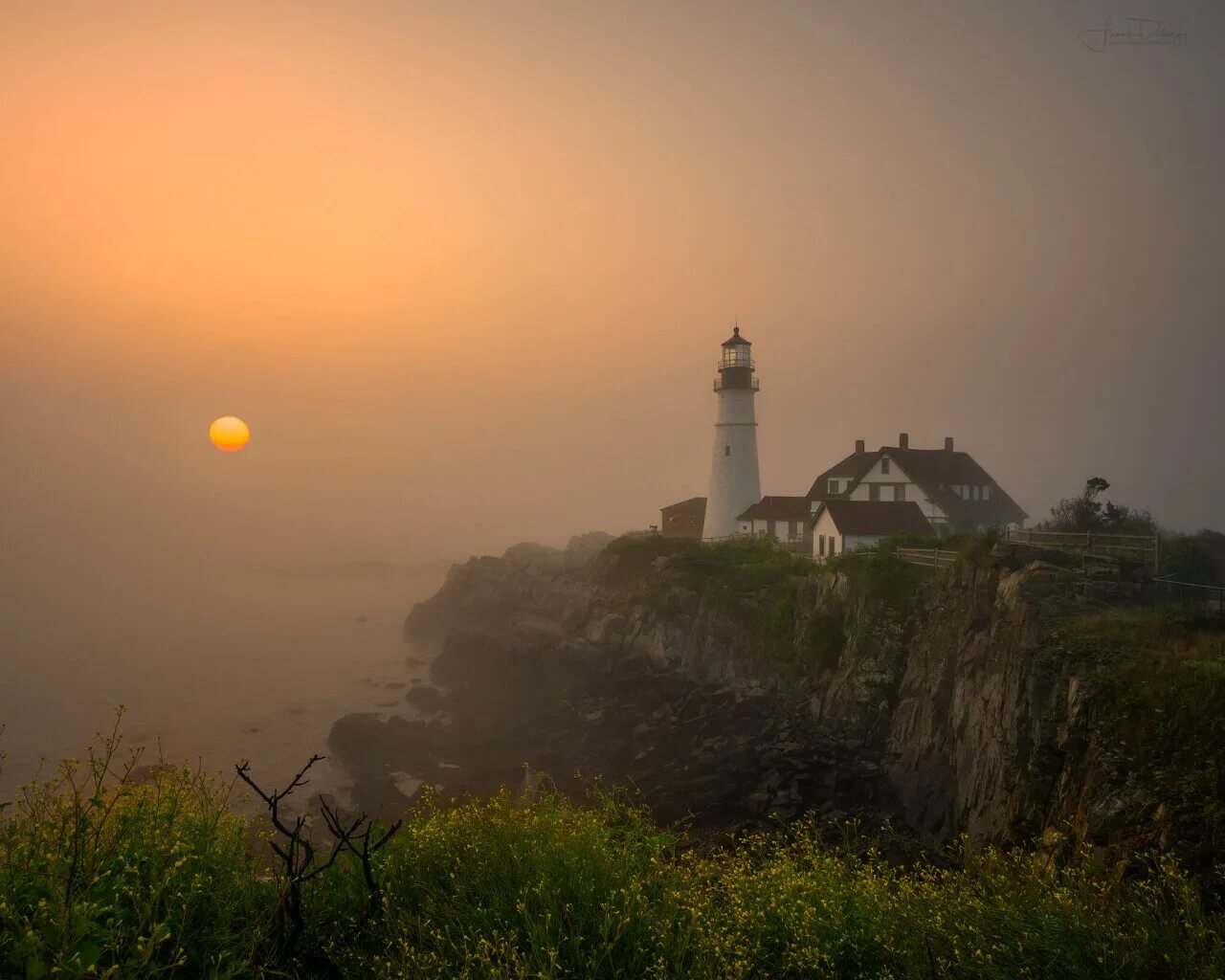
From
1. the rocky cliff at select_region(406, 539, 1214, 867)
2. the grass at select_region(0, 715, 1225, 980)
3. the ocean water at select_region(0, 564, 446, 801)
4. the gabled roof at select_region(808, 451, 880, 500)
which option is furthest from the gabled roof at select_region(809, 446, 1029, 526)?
the grass at select_region(0, 715, 1225, 980)

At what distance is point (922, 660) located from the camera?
28.4 metres

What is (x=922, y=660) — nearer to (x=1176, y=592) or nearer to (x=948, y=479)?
(x=1176, y=592)

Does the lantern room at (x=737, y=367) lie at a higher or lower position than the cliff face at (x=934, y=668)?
higher

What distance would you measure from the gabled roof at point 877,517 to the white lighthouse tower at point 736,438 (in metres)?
12.8

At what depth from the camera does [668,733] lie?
33062 millimetres

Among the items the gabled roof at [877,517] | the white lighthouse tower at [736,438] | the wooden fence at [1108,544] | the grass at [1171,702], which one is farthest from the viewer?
the white lighthouse tower at [736,438]

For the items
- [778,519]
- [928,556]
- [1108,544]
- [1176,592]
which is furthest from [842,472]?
[1176,592]

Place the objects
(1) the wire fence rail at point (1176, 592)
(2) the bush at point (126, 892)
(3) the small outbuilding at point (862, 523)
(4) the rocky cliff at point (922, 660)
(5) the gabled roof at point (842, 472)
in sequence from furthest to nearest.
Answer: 1. (5) the gabled roof at point (842, 472)
2. (3) the small outbuilding at point (862, 523)
3. (1) the wire fence rail at point (1176, 592)
4. (4) the rocky cliff at point (922, 660)
5. (2) the bush at point (126, 892)

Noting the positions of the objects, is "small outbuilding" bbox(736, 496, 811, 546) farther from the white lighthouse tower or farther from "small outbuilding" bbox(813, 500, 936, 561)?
"small outbuilding" bbox(813, 500, 936, 561)

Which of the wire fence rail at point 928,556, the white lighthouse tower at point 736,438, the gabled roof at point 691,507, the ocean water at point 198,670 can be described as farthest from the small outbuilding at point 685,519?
the wire fence rail at point 928,556

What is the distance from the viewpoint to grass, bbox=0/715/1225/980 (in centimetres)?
578

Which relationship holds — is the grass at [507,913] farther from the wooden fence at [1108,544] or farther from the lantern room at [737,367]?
the lantern room at [737,367]

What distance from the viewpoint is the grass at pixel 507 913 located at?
19.0ft

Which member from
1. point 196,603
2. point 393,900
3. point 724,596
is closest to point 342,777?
point 724,596
